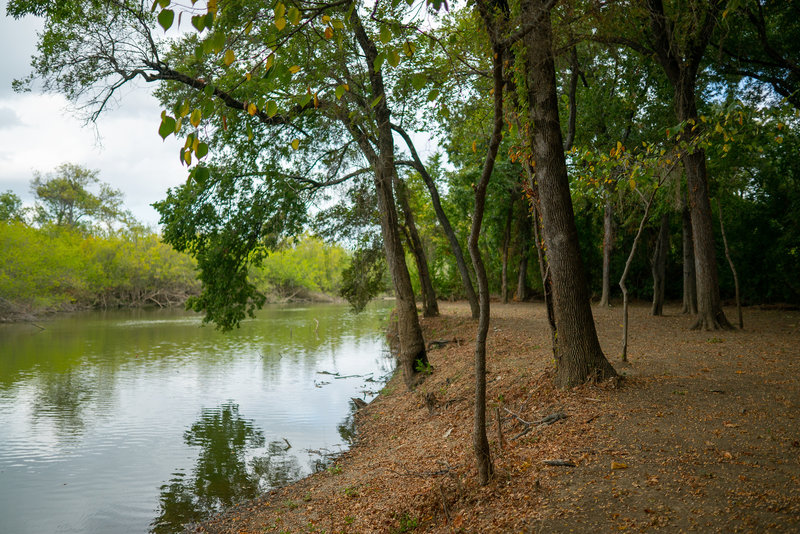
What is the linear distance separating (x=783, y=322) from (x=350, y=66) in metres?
13.3

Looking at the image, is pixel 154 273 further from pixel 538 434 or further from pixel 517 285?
pixel 538 434

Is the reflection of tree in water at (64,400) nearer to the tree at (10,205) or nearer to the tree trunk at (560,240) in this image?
the tree trunk at (560,240)

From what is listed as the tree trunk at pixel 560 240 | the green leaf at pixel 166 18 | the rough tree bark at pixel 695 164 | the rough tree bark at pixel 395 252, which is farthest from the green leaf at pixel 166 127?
the rough tree bark at pixel 695 164

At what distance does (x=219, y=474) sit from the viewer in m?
8.05

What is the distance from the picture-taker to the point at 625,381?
257 inches

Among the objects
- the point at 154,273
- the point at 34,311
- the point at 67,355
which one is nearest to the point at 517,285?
the point at 67,355

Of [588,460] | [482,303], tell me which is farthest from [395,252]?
[588,460]

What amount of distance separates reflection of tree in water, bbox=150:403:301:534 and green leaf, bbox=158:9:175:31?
593cm

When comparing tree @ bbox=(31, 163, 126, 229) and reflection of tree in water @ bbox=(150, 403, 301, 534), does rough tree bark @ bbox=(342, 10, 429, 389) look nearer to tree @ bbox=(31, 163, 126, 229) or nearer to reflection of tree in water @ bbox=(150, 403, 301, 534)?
reflection of tree in water @ bbox=(150, 403, 301, 534)

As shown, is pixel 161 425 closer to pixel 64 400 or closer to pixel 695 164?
pixel 64 400

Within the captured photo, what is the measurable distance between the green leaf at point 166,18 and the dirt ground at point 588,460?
389cm

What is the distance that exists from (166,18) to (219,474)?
24.4 feet

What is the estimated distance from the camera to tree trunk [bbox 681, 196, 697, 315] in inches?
599

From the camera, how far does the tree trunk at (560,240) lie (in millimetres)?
6430
